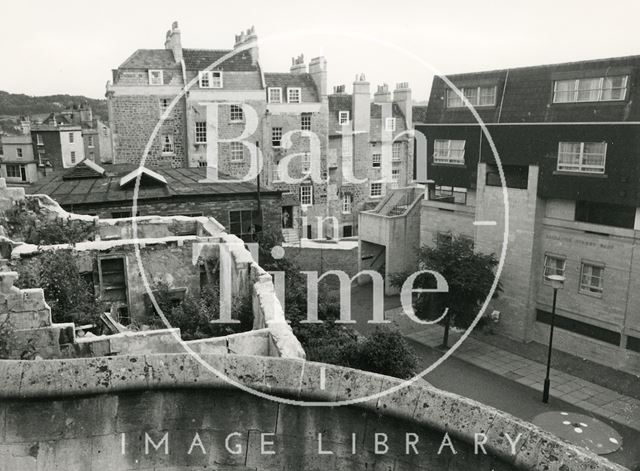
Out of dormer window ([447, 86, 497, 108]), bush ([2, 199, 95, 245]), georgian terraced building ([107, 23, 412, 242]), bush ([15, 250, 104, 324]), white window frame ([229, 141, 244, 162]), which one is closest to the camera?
bush ([15, 250, 104, 324])

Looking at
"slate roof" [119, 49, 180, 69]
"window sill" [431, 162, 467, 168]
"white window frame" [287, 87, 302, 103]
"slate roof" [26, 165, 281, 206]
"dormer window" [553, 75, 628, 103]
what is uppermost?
"slate roof" [119, 49, 180, 69]

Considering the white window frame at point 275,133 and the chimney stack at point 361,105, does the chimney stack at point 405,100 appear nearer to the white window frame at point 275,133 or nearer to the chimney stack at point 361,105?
the chimney stack at point 361,105

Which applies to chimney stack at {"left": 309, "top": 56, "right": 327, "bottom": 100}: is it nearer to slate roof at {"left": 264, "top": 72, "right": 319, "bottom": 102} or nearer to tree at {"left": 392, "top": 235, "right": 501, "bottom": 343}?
slate roof at {"left": 264, "top": 72, "right": 319, "bottom": 102}

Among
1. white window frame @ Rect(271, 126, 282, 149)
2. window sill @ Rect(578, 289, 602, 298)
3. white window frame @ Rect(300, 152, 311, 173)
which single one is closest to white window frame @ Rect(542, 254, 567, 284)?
window sill @ Rect(578, 289, 602, 298)

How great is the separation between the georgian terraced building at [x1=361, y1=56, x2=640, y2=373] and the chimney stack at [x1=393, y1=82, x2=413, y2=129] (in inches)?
836

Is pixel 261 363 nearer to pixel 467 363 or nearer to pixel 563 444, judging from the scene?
pixel 563 444

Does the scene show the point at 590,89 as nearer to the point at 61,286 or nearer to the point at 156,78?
the point at 61,286

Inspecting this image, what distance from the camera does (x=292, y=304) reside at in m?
19.4

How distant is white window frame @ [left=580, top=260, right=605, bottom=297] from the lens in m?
26.4

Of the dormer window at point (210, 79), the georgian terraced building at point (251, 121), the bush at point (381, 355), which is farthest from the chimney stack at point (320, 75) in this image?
the bush at point (381, 355)

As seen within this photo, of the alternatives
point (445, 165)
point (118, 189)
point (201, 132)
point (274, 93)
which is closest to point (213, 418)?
point (118, 189)

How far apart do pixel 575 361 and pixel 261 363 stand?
24.7 meters

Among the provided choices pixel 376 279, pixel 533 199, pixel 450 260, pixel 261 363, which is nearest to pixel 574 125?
pixel 533 199

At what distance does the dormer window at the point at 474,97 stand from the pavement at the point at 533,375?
12.2 metres
